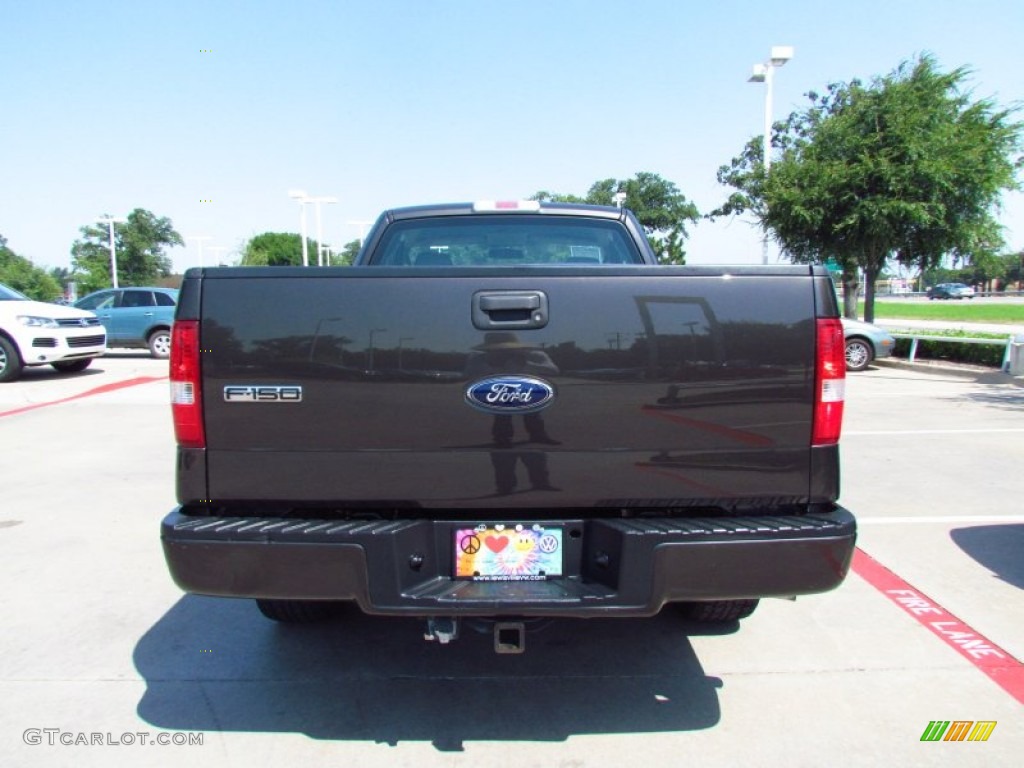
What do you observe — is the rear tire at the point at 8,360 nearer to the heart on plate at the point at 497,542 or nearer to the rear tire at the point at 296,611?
the rear tire at the point at 296,611

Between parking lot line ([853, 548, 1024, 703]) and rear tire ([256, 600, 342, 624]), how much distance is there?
2931 millimetres

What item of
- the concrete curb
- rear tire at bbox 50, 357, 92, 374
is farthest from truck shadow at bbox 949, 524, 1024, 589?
rear tire at bbox 50, 357, 92, 374

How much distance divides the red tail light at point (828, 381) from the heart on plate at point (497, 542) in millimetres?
1078

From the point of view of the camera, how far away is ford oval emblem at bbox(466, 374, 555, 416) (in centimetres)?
254

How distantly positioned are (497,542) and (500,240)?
2.25 m

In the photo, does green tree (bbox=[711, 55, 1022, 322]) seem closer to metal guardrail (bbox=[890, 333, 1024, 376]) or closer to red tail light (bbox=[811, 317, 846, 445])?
metal guardrail (bbox=[890, 333, 1024, 376])

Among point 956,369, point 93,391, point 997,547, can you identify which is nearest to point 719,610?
point 997,547

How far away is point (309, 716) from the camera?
3053 millimetres

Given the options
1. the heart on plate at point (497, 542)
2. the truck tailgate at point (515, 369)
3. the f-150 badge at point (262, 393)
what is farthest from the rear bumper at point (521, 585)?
the f-150 badge at point (262, 393)

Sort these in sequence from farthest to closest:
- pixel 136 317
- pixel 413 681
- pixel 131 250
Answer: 1. pixel 131 250
2. pixel 136 317
3. pixel 413 681

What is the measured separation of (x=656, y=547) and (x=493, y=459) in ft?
1.95

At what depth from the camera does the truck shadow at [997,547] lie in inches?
178

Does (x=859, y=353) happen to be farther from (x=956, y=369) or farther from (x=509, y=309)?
(x=509, y=309)

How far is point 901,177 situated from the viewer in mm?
15758
